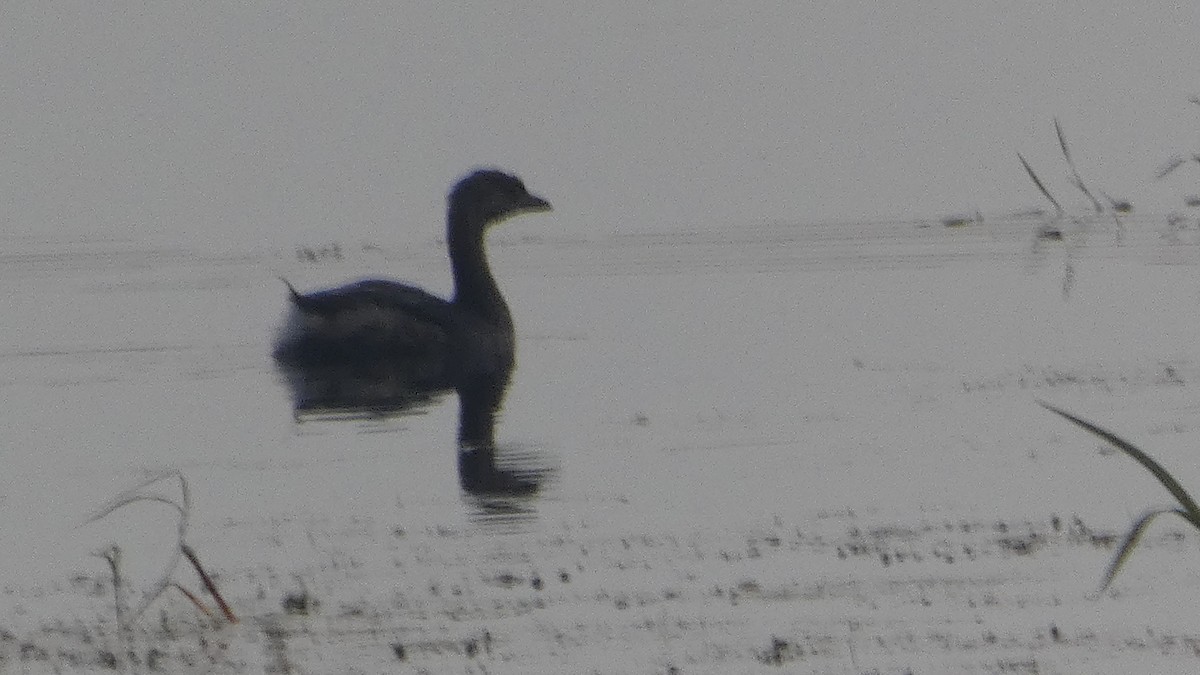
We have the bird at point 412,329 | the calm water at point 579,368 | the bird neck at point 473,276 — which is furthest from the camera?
the bird neck at point 473,276

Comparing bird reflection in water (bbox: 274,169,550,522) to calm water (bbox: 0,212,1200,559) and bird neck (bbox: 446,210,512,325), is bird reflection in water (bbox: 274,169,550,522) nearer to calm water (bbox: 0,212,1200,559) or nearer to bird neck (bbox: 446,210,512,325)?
bird neck (bbox: 446,210,512,325)

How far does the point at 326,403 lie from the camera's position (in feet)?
50.2

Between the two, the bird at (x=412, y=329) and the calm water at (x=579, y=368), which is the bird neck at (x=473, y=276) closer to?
the bird at (x=412, y=329)

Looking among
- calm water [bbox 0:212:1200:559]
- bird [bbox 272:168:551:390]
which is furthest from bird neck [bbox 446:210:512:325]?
calm water [bbox 0:212:1200:559]

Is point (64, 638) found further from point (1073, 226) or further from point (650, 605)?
point (1073, 226)

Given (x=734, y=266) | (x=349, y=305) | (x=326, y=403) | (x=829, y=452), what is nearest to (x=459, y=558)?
(x=829, y=452)

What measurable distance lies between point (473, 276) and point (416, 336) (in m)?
0.87

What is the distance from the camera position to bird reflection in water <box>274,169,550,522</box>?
15.8 metres

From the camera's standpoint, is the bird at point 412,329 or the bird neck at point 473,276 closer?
the bird at point 412,329

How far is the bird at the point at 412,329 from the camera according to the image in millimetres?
16328

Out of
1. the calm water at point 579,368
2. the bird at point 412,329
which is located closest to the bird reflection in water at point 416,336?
the bird at point 412,329

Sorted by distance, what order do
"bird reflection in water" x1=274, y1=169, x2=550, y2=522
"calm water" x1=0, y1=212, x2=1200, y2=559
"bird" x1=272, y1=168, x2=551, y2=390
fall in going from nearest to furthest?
"calm water" x1=0, y1=212, x2=1200, y2=559 < "bird reflection in water" x1=274, y1=169, x2=550, y2=522 < "bird" x1=272, y1=168, x2=551, y2=390

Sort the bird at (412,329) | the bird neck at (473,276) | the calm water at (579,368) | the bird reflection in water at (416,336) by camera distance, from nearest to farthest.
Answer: the calm water at (579,368), the bird reflection in water at (416,336), the bird at (412,329), the bird neck at (473,276)

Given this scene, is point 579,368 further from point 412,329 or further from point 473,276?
point 473,276
